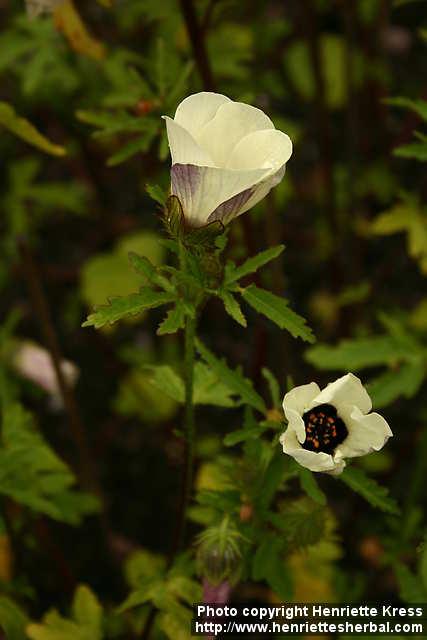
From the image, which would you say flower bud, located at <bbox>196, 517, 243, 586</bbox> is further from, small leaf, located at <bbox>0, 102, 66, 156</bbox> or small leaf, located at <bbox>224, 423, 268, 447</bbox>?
small leaf, located at <bbox>0, 102, 66, 156</bbox>

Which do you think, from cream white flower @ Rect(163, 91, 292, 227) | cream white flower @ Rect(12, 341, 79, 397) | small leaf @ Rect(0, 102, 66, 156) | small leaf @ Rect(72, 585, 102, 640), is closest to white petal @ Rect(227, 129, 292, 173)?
cream white flower @ Rect(163, 91, 292, 227)

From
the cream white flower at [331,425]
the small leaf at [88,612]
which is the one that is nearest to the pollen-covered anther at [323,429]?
the cream white flower at [331,425]

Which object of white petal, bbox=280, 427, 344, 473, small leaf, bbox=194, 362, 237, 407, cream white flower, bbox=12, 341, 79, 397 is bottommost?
cream white flower, bbox=12, 341, 79, 397

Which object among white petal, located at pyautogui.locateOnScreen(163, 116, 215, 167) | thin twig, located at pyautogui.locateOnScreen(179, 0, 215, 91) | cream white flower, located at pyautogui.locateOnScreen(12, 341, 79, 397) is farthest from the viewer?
cream white flower, located at pyautogui.locateOnScreen(12, 341, 79, 397)

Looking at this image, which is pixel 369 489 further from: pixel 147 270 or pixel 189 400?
pixel 147 270

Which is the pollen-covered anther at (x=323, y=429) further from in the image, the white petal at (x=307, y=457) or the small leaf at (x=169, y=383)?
the small leaf at (x=169, y=383)

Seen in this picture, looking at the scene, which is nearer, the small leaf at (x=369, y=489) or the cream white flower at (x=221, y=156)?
the cream white flower at (x=221, y=156)
